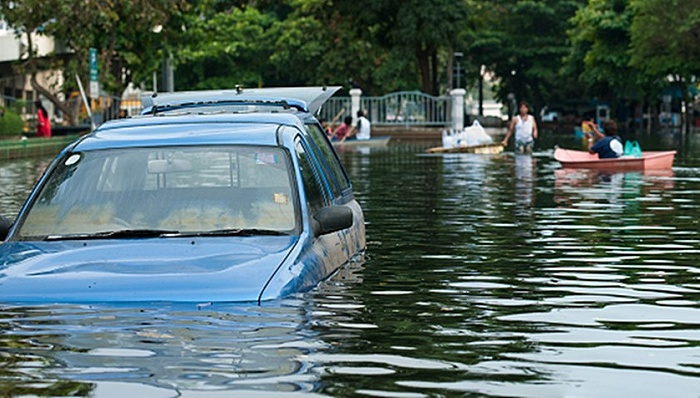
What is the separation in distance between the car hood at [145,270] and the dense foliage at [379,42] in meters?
42.1

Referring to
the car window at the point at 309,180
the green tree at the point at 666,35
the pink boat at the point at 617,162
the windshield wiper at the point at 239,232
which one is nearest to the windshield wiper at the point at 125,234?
the windshield wiper at the point at 239,232

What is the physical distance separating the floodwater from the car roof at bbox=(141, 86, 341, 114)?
4.45 feet

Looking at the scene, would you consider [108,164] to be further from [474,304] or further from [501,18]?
[501,18]

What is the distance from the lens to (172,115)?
10.4 meters

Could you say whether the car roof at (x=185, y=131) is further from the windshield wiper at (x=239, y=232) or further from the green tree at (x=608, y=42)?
the green tree at (x=608, y=42)

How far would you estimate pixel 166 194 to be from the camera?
363 inches

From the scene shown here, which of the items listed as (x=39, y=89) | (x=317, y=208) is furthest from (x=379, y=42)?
(x=317, y=208)

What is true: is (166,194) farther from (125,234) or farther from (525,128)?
(525,128)

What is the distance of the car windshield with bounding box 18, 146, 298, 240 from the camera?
881 cm

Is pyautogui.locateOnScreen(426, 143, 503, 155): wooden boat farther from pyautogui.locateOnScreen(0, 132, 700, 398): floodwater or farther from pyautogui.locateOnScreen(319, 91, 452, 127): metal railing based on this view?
pyautogui.locateOnScreen(0, 132, 700, 398): floodwater

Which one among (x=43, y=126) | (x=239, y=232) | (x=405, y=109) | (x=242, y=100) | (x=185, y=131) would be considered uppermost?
(x=242, y=100)

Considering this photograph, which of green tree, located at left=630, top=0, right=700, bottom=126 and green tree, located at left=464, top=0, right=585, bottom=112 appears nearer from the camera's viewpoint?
green tree, located at left=630, top=0, right=700, bottom=126

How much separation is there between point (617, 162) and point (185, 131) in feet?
68.1

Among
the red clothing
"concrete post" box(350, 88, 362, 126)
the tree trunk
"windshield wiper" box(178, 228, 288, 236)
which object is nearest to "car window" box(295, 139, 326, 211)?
"windshield wiper" box(178, 228, 288, 236)
